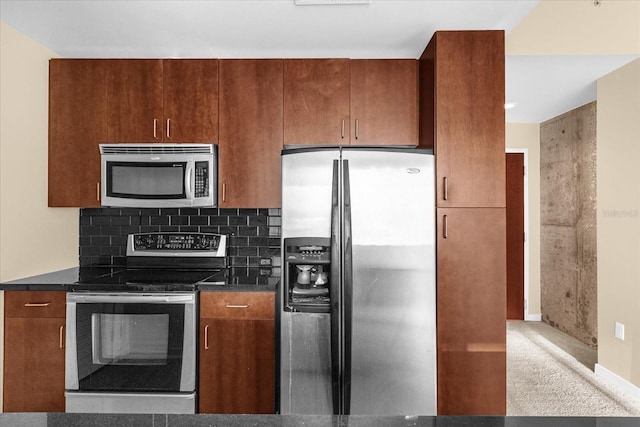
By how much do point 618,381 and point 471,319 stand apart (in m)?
1.86

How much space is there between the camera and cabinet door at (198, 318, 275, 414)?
255 cm

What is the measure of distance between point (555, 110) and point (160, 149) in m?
4.15

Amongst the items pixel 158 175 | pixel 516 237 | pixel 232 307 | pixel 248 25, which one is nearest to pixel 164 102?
pixel 158 175

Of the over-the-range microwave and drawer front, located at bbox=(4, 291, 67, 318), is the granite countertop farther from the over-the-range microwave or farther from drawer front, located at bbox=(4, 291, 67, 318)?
the over-the-range microwave

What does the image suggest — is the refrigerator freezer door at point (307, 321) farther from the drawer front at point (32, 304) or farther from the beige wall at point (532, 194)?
the beige wall at point (532, 194)

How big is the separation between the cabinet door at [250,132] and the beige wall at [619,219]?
8.76ft

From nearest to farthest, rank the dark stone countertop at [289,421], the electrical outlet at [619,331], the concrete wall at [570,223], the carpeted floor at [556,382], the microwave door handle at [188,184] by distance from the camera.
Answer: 1. the dark stone countertop at [289,421]
2. the microwave door handle at [188,184]
3. the carpeted floor at [556,382]
4. the electrical outlet at [619,331]
5. the concrete wall at [570,223]

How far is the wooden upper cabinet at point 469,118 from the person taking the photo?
2.57 metres

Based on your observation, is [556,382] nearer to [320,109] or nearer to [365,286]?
[365,286]

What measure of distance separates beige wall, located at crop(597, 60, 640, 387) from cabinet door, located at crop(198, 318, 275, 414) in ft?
9.08

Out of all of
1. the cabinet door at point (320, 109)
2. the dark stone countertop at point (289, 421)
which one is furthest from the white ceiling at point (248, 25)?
the dark stone countertop at point (289, 421)

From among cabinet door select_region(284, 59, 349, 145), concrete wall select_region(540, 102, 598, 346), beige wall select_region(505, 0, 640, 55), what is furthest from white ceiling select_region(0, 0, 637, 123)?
concrete wall select_region(540, 102, 598, 346)

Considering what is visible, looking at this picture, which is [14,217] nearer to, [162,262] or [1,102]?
[1,102]

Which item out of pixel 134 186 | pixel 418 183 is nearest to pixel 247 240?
pixel 134 186
